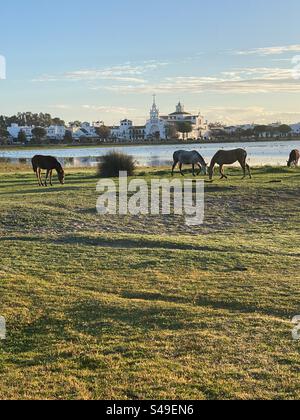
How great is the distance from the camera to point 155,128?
478 ft

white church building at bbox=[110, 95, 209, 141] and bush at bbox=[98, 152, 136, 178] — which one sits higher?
white church building at bbox=[110, 95, 209, 141]

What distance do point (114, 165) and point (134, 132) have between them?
12742cm

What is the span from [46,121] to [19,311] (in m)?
163

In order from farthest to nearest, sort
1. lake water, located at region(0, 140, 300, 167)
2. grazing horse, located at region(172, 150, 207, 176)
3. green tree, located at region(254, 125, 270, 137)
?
green tree, located at region(254, 125, 270, 137) < lake water, located at region(0, 140, 300, 167) < grazing horse, located at region(172, 150, 207, 176)

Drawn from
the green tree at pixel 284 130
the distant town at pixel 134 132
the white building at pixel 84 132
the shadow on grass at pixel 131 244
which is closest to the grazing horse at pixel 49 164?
the shadow on grass at pixel 131 244

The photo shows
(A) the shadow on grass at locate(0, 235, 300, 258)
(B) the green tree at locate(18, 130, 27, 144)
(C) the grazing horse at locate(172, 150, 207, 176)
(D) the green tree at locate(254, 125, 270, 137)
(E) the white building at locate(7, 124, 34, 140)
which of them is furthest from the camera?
(D) the green tree at locate(254, 125, 270, 137)

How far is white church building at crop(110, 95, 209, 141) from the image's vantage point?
143m

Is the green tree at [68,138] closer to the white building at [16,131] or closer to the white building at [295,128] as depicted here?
the white building at [16,131]

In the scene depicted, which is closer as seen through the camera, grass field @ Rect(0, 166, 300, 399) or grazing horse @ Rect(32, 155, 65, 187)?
grass field @ Rect(0, 166, 300, 399)

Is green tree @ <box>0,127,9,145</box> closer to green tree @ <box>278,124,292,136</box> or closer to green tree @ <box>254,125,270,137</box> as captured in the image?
green tree @ <box>254,125,270,137</box>

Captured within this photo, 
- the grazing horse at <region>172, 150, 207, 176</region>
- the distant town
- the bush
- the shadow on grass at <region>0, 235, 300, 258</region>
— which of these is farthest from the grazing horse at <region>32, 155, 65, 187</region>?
the distant town

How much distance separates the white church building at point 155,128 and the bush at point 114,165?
114 m

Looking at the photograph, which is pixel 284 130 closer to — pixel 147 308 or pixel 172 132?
pixel 172 132
